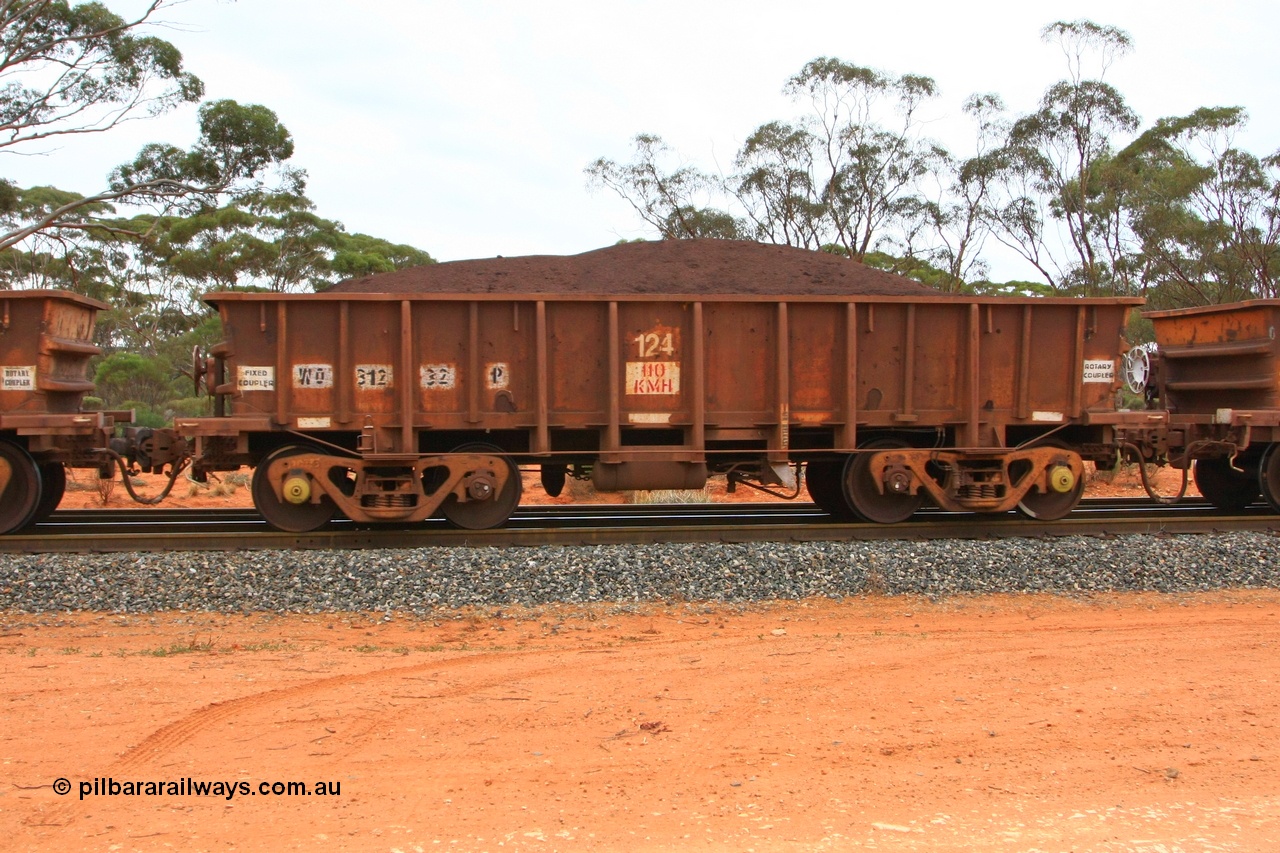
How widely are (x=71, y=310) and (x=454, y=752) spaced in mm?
7550

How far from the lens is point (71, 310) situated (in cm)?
984

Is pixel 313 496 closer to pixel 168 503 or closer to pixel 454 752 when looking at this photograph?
pixel 454 752

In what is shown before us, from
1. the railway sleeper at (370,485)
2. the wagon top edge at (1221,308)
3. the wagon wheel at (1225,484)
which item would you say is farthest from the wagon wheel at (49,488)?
the wagon wheel at (1225,484)

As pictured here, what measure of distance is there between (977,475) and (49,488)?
9.31 meters

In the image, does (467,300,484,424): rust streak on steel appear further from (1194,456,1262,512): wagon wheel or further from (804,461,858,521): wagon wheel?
(1194,456,1262,512): wagon wheel

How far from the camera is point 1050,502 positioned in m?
10.4

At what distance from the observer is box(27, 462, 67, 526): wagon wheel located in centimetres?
995

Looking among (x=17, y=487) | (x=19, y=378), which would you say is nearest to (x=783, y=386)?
(x=19, y=378)

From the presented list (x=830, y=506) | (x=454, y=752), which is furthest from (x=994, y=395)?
(x=454, y=752)

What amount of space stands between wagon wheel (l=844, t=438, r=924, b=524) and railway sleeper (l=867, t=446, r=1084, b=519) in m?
0.08

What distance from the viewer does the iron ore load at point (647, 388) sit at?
31.0ft

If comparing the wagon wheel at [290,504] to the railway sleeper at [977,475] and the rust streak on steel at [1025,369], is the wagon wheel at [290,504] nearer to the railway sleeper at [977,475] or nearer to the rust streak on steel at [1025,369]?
the railway sleeper at [977,475]

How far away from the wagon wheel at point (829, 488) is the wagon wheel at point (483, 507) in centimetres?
322

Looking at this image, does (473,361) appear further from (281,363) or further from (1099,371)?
(1099,371)
